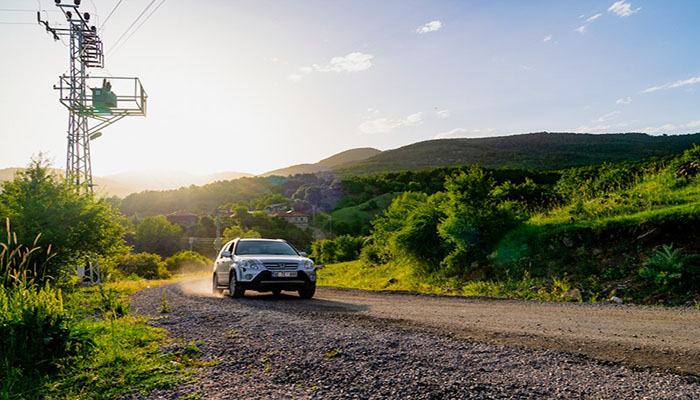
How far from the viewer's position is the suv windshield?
13.3 m

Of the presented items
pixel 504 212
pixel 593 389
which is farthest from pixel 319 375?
pixel 504 212

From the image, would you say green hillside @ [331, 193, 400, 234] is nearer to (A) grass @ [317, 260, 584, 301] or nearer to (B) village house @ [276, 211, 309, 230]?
(B) village house @ [276, 211, 309, 230]

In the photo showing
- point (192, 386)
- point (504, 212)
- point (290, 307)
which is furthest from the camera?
point (504, 212)

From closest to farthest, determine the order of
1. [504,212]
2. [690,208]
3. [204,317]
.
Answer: [204,317], [690,208], [504,212]

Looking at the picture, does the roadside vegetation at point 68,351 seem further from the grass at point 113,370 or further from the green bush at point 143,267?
the green bush at point 143,267

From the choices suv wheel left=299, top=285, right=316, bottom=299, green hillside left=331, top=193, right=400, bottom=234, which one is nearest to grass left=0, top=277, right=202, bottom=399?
suv wheel left=299, top=285, right=316, bottom=299

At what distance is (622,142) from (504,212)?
9557 cm

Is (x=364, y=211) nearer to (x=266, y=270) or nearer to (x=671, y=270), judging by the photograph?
(x=266, y=270)

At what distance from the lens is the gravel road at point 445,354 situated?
3.85 m

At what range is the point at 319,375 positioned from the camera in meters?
4.35

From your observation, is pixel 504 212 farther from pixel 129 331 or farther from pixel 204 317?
pixel 129 331

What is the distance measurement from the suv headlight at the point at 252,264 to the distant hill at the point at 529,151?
77.0m

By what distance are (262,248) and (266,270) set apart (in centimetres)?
145

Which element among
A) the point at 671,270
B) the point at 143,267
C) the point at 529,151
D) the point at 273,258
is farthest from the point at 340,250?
the point at 529,151
